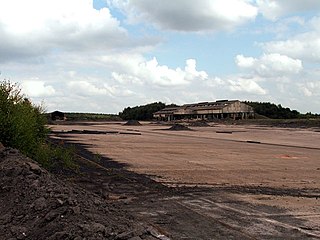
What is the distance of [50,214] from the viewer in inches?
305

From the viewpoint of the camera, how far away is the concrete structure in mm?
121844

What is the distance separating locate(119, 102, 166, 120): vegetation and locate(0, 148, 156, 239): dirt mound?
14945 cm

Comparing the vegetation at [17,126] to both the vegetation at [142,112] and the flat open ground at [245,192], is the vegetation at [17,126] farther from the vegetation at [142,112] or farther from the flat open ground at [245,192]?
the vegetation at [142,112]

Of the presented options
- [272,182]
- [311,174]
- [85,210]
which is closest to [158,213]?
[85,210]

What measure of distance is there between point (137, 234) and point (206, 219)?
11.0ft

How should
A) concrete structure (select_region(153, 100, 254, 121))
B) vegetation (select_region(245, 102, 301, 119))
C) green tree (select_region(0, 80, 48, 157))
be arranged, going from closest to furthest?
green tree (select_region(0, 80, 48, 157))
concrete structure (select_region(153, 100, 254, 121))
vegetation (select_region(245, 102, 301, 119))

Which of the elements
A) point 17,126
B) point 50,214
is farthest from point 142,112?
point 50,214

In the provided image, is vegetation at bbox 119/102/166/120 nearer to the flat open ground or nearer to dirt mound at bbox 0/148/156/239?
the flat open ground

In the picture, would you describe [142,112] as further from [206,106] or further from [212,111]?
[212,111]

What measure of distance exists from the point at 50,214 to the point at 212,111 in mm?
119395

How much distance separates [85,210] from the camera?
26.2 feet

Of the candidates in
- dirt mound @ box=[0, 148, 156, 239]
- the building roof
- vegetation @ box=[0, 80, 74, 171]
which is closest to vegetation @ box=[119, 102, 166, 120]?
the building roof

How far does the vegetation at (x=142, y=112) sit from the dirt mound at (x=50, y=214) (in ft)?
490

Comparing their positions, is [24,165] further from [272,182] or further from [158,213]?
[272,182]
